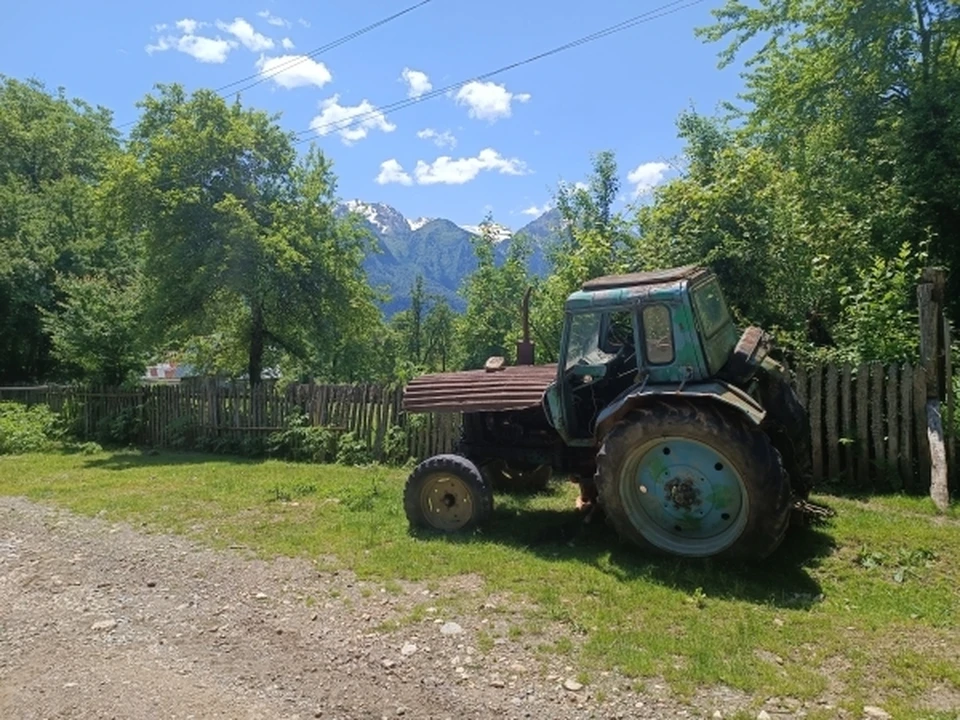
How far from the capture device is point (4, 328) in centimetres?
2098

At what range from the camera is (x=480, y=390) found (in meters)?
6.79

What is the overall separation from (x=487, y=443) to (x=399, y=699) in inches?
143

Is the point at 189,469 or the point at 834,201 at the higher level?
the point at 834,201

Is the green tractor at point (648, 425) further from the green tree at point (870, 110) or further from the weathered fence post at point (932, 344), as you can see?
the green tree at point (870, 110)

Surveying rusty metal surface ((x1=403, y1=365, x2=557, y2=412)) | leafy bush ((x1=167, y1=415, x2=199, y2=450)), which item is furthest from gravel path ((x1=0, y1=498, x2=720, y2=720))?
leafy bush ((x1=167, y1=415, x2=199, y2=450))

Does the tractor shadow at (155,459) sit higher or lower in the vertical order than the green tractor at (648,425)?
lower

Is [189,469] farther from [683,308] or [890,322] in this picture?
[890,322]

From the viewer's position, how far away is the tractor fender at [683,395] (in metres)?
5.22

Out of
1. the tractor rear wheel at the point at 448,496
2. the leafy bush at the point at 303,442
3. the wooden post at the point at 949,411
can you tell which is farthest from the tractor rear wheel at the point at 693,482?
the leafy bush at the point at 303,442

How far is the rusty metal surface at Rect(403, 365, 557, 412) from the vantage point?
6.56 meters

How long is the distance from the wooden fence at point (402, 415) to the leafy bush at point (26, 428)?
0.41 m

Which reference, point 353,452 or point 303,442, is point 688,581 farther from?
point 303,442

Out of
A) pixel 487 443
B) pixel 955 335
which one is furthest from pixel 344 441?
pixel 955 335

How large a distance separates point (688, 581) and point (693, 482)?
802 mm
